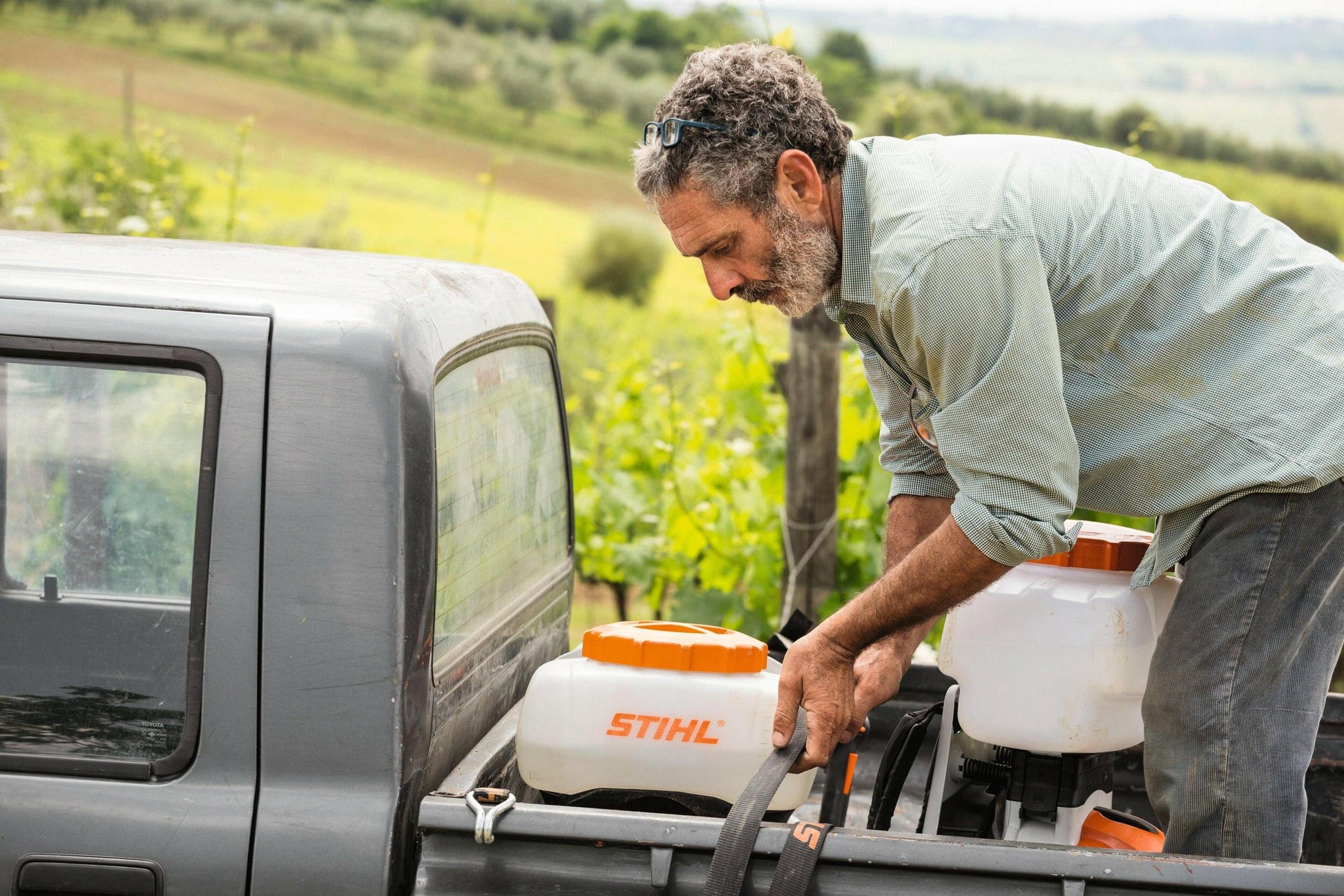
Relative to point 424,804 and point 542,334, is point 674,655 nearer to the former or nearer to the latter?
point 424,804

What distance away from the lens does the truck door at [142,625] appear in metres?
1.51

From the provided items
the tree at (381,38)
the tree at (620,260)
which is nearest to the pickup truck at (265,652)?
the tree at (620,260)

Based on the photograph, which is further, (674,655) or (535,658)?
(535,658)

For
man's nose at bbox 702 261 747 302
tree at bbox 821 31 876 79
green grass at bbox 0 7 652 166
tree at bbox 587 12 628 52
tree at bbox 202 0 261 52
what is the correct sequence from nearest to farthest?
man's nose at bbox 702 261 747 302
tree at bbox 821 31 876 79
green grass at bbox 0 7 652 166
tree at bbox 202 0 261 52
tree at bbox 587 12 628 52

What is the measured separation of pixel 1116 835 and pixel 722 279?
46.2 inches

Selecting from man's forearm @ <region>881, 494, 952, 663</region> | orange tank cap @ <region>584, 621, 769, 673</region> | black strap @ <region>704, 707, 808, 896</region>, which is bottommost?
black strap @ <region>704, 707, 808, 896</region>

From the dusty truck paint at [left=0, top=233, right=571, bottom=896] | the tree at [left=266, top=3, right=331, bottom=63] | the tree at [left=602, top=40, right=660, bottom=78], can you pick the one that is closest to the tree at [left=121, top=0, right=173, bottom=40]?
the tree at [left=266, top=3, right=331, bottom=63]

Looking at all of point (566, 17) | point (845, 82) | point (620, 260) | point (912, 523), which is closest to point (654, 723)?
point (912, 523)

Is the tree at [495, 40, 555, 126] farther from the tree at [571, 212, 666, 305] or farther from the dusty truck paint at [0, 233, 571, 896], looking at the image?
the dusty truck paint at [0, 233, 571, 896]

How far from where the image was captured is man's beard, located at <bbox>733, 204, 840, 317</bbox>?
1817 mm

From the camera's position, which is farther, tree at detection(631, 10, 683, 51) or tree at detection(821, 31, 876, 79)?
tree at detection(631, 10, 683, 51)

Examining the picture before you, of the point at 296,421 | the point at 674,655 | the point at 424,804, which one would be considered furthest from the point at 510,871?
the point at 296,421

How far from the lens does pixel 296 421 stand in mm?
1509

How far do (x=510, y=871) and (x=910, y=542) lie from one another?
1037 millimetres
